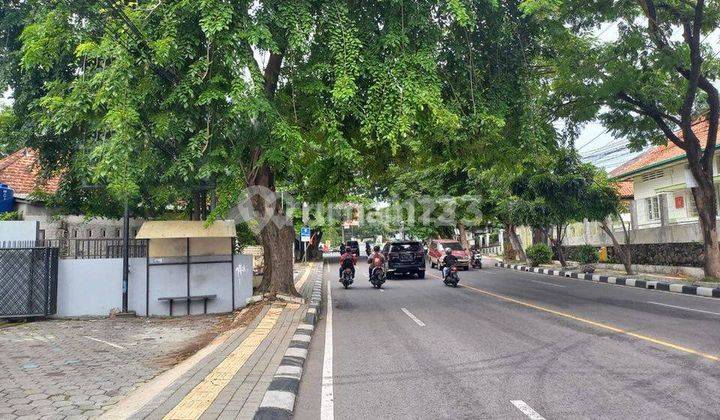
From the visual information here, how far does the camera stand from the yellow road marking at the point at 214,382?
491 centimetres

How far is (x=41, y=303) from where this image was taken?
12555 millimetres

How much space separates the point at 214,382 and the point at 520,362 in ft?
12.7

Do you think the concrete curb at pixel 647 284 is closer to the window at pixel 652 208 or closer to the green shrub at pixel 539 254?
the green shrub at pixel 539 254

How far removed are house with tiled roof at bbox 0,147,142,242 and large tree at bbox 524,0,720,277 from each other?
15131 mm

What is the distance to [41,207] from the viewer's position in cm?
1755

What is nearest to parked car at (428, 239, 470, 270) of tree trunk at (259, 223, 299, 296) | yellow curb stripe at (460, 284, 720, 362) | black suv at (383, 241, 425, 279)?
black suv at (383, 241, 425, 279)

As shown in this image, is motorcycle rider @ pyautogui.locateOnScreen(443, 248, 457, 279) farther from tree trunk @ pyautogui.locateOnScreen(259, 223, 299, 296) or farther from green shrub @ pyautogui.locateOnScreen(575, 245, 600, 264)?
green shrub @ pyautogui.locateOnScreen(575, 245, 600, 264)

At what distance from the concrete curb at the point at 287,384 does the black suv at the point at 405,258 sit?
1473cm

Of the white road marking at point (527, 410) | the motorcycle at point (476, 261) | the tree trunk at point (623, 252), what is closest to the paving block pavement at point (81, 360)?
the white road marking at point (527, 410)

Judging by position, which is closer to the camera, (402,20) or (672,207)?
(402,20)

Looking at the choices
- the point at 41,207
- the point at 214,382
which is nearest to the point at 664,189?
the point at 214,382

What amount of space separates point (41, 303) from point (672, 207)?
2602 cm

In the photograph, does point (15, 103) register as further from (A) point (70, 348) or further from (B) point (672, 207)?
(B) point (672, 207)

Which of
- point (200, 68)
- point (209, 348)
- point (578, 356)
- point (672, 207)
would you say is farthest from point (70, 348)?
point (672, 207)
